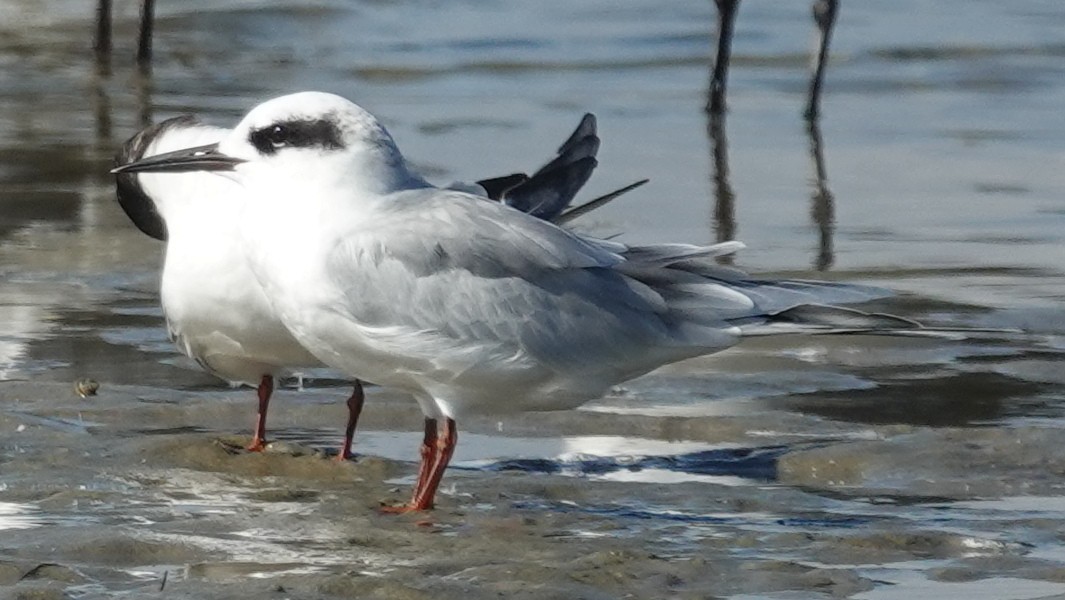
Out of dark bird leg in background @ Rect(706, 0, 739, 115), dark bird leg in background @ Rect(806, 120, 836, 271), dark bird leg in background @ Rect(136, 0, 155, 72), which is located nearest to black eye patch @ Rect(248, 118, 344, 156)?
dark bird leg in background @ Rect(806, 120, 836, 271)

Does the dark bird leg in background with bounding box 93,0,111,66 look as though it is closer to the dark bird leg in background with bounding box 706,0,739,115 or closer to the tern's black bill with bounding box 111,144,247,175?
the dark bird leg in background with bounding box 706,0,739,115

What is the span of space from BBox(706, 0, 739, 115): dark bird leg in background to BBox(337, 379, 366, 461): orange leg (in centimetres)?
567

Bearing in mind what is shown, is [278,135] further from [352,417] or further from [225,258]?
[352,417]

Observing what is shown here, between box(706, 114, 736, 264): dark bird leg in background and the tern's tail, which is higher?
the tern's tail

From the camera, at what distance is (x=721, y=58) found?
1134cm

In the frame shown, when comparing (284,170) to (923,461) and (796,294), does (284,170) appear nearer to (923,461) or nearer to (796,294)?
(796,294)

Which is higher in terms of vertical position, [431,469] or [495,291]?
[495,291]

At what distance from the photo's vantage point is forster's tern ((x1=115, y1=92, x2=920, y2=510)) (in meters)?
5.11

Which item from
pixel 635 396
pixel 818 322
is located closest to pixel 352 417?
pixel 635 396

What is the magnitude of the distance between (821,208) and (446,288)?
424cm

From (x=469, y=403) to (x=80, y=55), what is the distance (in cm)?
845

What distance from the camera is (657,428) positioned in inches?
239

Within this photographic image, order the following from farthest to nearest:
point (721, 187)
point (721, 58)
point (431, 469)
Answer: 1. point (721, 58)
2. point (721, 187)
3. point (431, 469)

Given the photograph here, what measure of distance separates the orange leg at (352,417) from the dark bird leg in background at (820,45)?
572 centimetres
